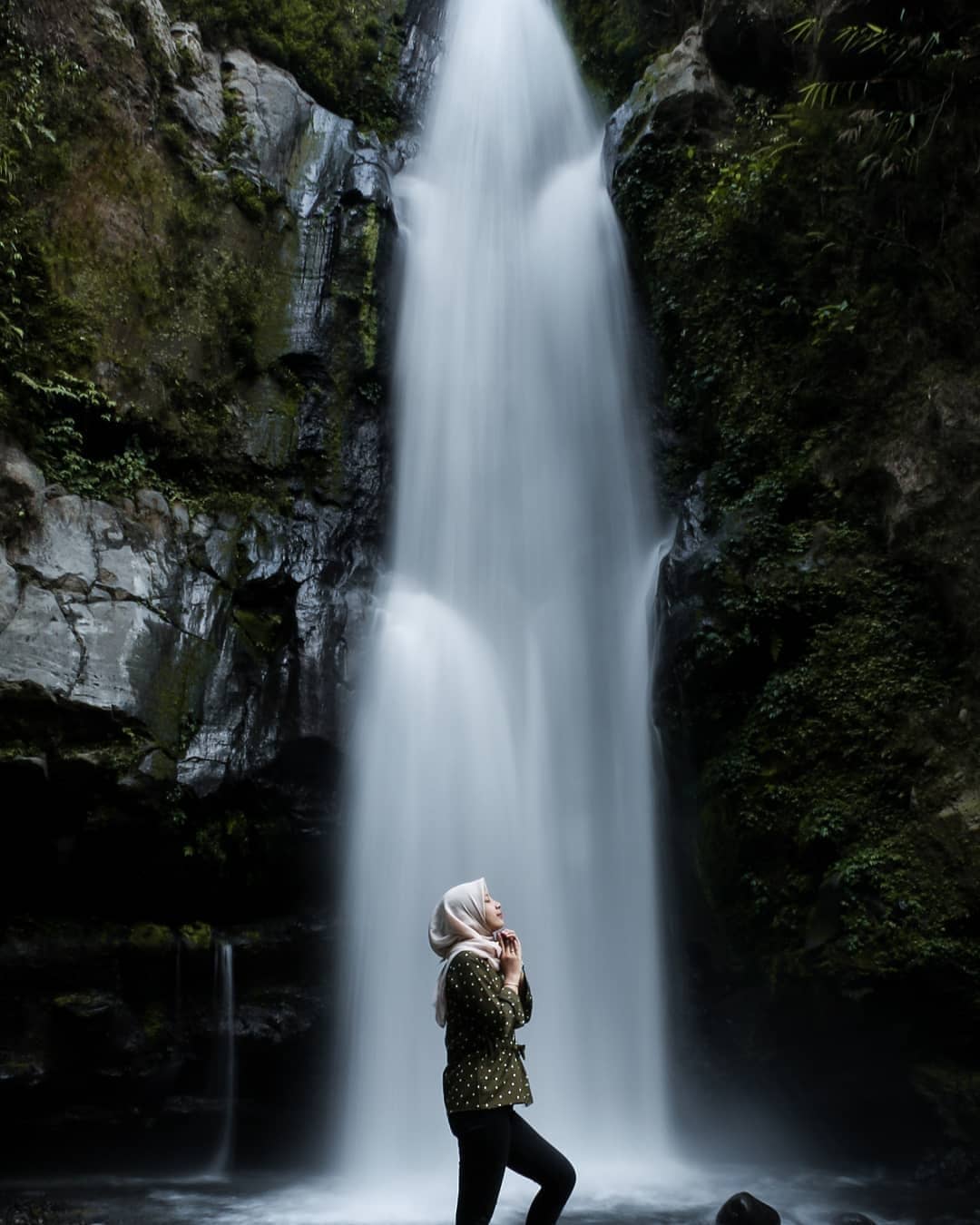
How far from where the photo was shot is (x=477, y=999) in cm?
333

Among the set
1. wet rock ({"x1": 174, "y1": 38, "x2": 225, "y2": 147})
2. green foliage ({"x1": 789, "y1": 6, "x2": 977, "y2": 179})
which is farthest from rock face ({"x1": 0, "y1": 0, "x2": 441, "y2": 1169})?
green foliage ({"x1": 789, "y1": 6, "x2": 977, "y2": 179})

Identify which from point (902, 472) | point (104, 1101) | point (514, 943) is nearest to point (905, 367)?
point (902, 472)

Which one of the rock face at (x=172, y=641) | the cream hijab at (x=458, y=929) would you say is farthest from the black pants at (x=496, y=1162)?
the rock face at (x=172, y=641)

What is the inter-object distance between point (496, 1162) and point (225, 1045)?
582cm

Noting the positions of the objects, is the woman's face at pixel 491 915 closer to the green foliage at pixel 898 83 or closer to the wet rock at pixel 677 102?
the green foliage at pixel 898 83

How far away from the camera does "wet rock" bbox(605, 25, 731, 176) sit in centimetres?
1158

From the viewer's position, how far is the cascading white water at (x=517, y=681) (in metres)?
8.08

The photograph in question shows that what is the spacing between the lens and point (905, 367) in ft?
27.6

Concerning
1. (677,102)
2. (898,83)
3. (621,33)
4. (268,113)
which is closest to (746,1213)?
(898,83)

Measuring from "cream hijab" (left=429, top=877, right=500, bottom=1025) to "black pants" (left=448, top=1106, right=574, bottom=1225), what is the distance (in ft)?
1.23

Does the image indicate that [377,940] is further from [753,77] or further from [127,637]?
[753,77]

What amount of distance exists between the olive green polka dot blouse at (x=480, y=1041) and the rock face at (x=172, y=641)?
17.6ft

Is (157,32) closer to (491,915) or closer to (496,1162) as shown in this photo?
(491,915)

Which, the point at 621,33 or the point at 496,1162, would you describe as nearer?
the point at 496,1162
